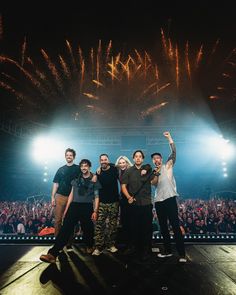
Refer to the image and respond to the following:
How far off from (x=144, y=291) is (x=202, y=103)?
2356cm

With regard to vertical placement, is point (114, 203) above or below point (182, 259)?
above

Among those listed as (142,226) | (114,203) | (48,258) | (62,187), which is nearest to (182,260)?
(142,226)

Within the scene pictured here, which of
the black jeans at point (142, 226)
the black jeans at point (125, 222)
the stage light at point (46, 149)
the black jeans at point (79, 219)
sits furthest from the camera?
the stage light at point (46, 149)

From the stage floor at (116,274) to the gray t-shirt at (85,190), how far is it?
111 cm

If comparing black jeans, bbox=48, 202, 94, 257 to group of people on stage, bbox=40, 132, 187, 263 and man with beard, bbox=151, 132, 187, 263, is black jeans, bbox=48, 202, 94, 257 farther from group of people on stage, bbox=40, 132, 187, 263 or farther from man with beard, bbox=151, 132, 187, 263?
man with beard, bbox=151, 132, 187, 263

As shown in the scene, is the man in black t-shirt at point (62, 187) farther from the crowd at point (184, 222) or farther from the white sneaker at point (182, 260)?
the crowd at point (184, 222)

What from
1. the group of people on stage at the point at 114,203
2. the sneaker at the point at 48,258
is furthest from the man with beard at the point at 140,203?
the sneaker at the point at 48,258

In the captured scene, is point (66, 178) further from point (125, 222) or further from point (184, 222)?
point (184, 222)

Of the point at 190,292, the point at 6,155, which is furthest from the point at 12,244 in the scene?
the point at 6,155

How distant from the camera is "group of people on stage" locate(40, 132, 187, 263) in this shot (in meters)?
4.50

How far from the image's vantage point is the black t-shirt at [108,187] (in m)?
4.96

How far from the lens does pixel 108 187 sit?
4.98 metres

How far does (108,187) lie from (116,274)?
1.81 meters

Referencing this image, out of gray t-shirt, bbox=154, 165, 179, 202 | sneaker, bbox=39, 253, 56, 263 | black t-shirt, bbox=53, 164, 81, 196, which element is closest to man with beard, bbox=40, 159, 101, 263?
black t-shirt, bbox=53, 164, 81, 196
